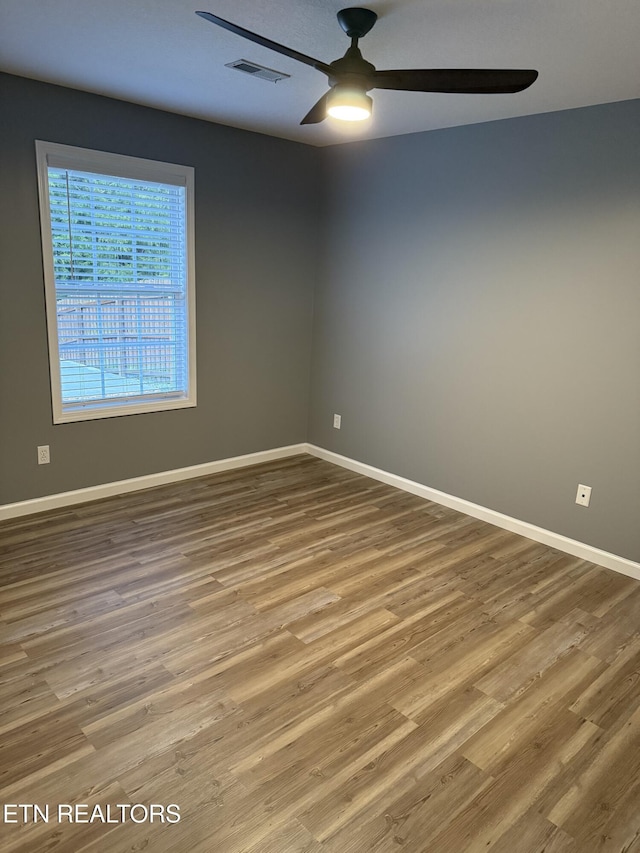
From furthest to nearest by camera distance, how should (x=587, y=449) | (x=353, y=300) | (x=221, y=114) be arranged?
(x=353, y=300), (x=221, y=114), (x=587, y=449)

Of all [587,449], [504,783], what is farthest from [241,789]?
[587,449]

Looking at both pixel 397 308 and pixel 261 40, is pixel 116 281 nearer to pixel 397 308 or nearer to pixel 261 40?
pixel 397 308

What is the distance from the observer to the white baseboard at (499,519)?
3.25 metres

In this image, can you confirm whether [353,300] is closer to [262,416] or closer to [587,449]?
[262,416]

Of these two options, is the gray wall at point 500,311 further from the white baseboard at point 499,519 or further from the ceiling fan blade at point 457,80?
the ceiling fan blade at point 457,80

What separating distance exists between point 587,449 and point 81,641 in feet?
9.21

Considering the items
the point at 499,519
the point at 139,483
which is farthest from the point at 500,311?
the point at 139,483

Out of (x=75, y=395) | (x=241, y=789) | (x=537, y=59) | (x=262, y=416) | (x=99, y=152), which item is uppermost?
(x=537, y=59)

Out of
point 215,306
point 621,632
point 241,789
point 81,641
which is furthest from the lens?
point 215,306

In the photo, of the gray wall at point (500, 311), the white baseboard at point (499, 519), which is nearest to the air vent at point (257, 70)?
the gray wall at point (500, 311)

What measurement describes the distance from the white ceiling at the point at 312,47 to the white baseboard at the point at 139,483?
2.44m

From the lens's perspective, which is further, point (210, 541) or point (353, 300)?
point (353, 300)

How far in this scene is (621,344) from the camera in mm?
3090

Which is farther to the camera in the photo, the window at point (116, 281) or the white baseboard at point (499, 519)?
the window at point (116, 281)
